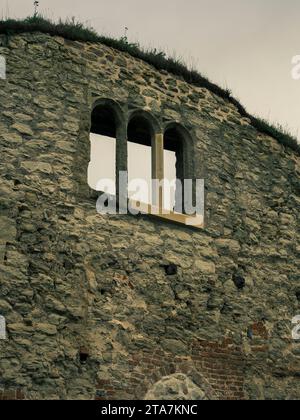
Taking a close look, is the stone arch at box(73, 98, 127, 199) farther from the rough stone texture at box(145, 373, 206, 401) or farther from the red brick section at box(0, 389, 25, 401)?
the red brick section at box(0, 389, 25, 401)

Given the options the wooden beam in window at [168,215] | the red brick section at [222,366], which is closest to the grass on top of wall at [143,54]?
the wooden beam in window at [168,215]

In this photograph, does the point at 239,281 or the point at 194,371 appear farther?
the point at 239,281

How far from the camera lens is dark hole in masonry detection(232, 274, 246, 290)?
35.2 ft

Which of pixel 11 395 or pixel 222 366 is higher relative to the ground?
pixel 222 366

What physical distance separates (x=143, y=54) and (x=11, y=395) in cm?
496

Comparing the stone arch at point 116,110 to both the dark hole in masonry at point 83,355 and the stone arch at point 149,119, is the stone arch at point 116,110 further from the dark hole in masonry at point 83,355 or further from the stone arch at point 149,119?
the dark hole in masonry at point 83,355

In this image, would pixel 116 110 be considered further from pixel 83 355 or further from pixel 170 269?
pixel 83 355

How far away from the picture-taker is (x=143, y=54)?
10953mm

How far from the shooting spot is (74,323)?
9109mm

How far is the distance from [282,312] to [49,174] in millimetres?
3847

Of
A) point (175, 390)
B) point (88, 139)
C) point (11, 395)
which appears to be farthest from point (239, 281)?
point (11, 395)

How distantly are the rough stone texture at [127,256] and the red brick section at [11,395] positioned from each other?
1.3 inches

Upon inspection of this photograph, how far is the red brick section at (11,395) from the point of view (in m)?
8.39

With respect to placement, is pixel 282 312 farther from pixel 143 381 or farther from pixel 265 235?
pixel 143 381
